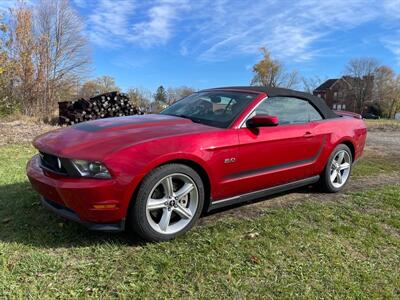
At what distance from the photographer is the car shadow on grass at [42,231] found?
295 cm

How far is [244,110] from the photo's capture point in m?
3.63

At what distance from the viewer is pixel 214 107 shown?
3.91 metres

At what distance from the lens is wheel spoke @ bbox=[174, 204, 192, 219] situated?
122 inches

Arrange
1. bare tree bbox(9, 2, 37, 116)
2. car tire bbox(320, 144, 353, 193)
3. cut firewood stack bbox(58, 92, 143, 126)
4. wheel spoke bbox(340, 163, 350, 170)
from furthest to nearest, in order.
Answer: bare tree bbox(9, 2, 37, 116)
cut firewood stack bbox(58, 92, 143, 126)
wheel spoke bbox(340, 163, 350, 170)
car tire bbox(320, 144, 353, 193)

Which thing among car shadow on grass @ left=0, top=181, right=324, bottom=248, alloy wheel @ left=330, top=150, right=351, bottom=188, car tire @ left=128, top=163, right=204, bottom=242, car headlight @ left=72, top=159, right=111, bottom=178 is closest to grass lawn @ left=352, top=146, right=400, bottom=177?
alloy wheel @ left=330, top=150, right=351, bottom=188

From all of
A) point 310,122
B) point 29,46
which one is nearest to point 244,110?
point 310,122

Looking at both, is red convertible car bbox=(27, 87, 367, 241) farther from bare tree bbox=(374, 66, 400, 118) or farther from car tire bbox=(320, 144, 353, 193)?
bare tree bbox=(374, 66, 400, 118)

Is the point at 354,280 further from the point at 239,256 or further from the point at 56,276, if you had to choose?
the point at 56,276

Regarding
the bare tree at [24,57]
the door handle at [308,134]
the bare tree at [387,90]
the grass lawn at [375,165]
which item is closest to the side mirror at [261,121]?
the door handle at [308,134]

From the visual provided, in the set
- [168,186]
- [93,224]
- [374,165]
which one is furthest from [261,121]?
[374,165]

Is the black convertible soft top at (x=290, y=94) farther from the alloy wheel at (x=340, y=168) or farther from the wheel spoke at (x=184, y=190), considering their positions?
the wheel spoke at (x=184, y=190)

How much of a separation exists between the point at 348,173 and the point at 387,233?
1.65 m

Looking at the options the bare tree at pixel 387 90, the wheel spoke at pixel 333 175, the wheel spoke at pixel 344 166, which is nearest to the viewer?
the wheel spoke at pixel 333 175

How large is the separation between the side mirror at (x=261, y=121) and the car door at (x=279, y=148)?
68 mm
